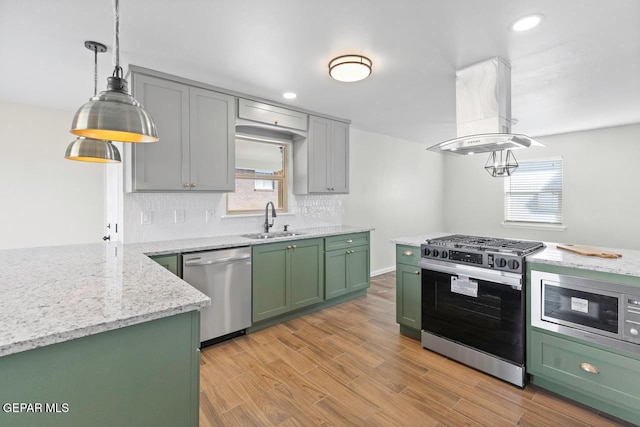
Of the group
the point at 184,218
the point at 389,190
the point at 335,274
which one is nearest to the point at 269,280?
the point at 335,274

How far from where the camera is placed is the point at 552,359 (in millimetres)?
2053

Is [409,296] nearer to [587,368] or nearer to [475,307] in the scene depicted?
[475,307]

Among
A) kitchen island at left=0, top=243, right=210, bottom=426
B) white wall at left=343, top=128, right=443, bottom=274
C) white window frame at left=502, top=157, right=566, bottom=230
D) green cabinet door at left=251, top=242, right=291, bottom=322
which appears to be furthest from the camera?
white window frame at left=502, top=157, right=566, bottom=230

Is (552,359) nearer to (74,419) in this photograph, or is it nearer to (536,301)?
(536,301)

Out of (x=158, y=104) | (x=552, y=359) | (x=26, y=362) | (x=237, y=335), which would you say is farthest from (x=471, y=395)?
(x=158, y=104)

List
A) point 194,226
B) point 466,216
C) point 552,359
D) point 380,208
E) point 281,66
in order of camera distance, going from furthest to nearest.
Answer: point 466,216 < point 380,208 < point 194,226 < point 281,66 < point 552,359

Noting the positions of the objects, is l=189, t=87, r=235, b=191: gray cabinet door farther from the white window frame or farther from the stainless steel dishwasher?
the white window frame

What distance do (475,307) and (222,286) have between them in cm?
217

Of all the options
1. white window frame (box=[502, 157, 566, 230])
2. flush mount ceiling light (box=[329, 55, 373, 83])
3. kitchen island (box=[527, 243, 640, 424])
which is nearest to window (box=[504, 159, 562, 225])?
white window frame (box=[502, 157, 566, 230])

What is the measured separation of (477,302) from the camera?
7.68ft

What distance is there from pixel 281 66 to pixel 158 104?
3.77ft

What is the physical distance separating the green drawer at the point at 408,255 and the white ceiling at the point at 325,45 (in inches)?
63.9

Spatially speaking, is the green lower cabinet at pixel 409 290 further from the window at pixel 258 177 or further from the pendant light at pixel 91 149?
the pendant light at pixel 91 149

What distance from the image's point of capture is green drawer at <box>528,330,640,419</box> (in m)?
1.78
